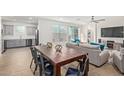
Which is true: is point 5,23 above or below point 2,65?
above

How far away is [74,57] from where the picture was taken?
1.70 m

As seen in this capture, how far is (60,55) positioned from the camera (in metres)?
1.77

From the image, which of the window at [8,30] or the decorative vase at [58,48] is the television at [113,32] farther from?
the window at [8,30]

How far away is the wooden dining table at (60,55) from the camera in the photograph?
1620mm

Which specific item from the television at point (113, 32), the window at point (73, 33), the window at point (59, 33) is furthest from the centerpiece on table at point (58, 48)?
the television at point (113, 32)

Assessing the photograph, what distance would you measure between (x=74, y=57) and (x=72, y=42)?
0.95ft

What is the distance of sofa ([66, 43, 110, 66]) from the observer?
1.75m

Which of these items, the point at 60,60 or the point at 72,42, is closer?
the point at 60,60

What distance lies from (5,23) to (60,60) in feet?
3.34

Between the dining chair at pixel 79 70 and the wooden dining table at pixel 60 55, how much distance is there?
5 centimetres

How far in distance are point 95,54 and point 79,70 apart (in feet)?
1.21
